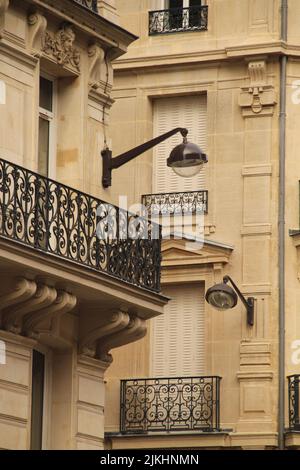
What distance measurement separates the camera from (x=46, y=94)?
26.0 m

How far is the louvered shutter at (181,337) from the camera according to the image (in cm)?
3406

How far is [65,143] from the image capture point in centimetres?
2595

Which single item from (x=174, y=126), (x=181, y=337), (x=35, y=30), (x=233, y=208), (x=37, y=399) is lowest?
(x=37, y=399)

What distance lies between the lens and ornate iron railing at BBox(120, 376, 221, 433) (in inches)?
1331

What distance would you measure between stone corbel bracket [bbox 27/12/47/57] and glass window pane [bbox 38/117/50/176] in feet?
3.08

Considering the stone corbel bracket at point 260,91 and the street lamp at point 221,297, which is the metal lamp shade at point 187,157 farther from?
the stone corbel bracket at point 260,91

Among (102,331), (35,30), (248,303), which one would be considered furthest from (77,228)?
(248,303)

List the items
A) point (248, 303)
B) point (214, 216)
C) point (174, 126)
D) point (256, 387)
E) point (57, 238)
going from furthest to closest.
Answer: point (174, 126) < point (214, 216) < point (248, 303) < point (256, 387) < point (57, 238)

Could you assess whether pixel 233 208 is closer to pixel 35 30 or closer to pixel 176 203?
pixel 176 203

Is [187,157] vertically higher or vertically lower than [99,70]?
lower

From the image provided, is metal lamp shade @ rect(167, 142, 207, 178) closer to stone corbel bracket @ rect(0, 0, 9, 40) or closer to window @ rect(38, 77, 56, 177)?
window @ rect(38, 77, 56, 177)

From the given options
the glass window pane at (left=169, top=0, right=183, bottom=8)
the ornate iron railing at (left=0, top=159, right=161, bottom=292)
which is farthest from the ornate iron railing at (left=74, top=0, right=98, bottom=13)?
the glass window pane at (left=169, top=0, right=183, bottom=8)

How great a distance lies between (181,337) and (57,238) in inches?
401

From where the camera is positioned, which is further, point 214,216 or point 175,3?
point 175,3
